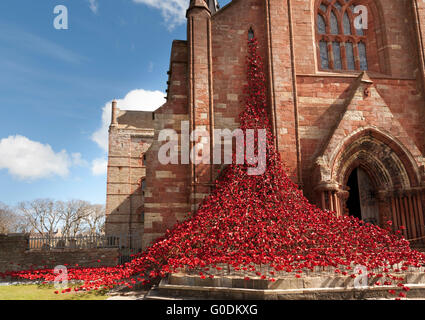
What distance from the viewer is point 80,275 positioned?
37.8 feet

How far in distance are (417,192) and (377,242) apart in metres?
4.16

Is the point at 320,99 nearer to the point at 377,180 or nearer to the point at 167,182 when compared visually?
the point at 377,180

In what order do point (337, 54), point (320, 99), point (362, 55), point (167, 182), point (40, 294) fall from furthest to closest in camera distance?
point (362, 55)
point (337, 54)
point (320, 99)
point (167, 182)
point (40, 294)

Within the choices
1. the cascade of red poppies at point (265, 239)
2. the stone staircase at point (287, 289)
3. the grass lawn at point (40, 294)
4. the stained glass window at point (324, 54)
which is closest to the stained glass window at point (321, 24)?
the stained glass window at point (324, 54)

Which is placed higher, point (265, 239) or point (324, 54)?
point (324, 54)

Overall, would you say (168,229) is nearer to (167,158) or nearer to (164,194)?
(164,194)

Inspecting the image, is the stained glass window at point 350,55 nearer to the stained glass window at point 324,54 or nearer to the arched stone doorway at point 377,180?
the stained glass window at point 324,54

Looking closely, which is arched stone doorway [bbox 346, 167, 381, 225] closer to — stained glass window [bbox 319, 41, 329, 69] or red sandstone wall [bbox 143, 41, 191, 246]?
stained glass window [bbox 319, 41, 329, 69]

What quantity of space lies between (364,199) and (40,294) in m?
11.8

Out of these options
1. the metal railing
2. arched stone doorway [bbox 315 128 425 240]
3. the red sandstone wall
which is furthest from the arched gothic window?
the metal railing

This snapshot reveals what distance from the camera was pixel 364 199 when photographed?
13219 millimetres

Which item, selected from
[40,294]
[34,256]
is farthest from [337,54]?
[34,256]

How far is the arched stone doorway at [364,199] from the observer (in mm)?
12852
